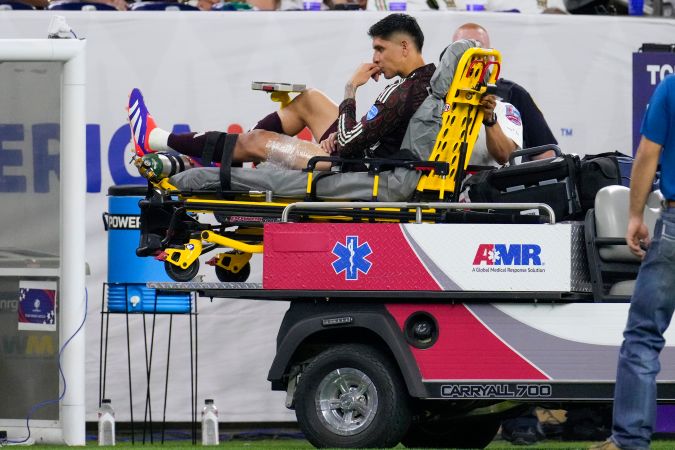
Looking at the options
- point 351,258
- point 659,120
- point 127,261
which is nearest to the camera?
point 659,120

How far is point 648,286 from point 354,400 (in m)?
1.85

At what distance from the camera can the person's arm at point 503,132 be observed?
772 cm

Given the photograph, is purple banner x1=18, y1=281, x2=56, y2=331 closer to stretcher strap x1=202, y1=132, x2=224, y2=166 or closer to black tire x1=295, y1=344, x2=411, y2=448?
stretcher strap x1=202, y1=132, x2=224, y2=166

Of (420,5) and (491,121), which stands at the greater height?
(420,5)

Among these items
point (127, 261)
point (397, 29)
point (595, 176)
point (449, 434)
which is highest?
point (397, 29)

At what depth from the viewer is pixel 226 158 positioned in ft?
24.7

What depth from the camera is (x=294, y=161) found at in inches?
303

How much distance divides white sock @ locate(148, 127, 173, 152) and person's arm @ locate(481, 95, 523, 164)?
5.52 ft

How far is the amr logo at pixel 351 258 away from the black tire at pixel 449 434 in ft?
4.40

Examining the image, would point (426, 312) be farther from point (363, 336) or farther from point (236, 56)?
point (236, 56)

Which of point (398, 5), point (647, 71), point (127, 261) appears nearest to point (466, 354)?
point (127, 261)

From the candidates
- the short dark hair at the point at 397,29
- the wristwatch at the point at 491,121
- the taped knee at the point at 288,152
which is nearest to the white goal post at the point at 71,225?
the taped knee at the point at 288,152

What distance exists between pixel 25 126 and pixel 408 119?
7.07ft

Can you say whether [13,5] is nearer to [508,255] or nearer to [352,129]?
[352,129]
